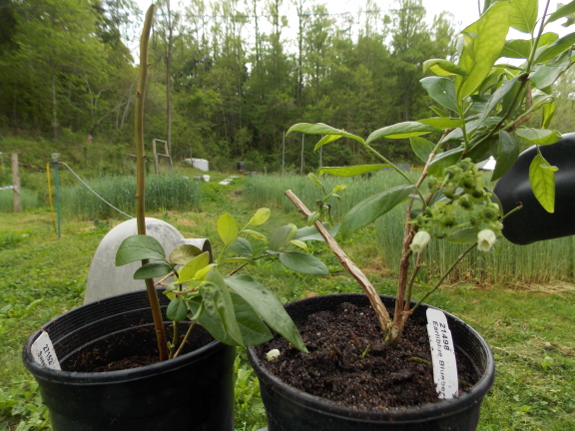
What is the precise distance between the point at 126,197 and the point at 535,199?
5132 millimetres

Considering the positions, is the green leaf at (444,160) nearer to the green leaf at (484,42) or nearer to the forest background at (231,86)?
the green leaf at (484,42)

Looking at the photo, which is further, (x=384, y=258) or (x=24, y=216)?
(x=24, y=216)

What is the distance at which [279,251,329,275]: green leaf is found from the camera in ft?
1.75

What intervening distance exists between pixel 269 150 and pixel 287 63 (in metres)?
5.33

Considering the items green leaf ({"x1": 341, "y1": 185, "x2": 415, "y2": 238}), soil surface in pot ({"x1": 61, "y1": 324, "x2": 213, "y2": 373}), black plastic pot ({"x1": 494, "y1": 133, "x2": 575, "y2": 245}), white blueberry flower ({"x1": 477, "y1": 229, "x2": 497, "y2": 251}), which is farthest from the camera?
soil surface in pot ({"x1": 61, "y1": 324, "x2": 213, "y2": 373})

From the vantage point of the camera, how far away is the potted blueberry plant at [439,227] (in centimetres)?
37

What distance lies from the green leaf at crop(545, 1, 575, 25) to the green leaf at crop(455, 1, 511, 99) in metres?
0.06

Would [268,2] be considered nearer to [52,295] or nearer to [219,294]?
[52,295]

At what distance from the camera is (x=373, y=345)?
57 centimetres

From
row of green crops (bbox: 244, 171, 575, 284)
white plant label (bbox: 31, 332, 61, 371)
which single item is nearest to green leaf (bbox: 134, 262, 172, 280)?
white plant label (bbox: 31, 332, 61, 371)

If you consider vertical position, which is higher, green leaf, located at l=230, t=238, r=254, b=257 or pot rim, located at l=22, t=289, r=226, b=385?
green leaf, located at l=230, t=238, r=254, b=257

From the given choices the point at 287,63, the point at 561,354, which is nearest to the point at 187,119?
the point at 287,63

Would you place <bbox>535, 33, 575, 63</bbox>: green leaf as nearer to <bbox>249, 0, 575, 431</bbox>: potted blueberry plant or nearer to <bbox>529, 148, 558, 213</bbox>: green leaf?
<bbox>249, 0, 575, 431</bbox>: potted blueberry plant

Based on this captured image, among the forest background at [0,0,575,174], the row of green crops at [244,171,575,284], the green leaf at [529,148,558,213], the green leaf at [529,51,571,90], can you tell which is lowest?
the row of green crops at [244,171,575,284]
